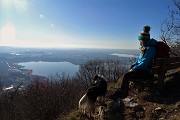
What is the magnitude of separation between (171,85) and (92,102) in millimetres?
2655

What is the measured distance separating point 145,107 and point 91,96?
1594 millimetres

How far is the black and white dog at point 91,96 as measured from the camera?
7707 millimetres

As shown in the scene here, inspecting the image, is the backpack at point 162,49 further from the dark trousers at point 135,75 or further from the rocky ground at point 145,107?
the rocky ground at point 145,107

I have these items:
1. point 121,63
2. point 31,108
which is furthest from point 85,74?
point 31,108

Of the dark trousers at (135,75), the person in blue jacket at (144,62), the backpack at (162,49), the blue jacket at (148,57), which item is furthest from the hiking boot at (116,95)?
the backpack at (162,49)

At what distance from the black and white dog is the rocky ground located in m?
0.26

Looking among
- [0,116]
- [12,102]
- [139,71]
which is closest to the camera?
[139,71]

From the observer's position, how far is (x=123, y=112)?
7.18m

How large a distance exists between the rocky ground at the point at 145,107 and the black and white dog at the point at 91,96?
0.26 meters

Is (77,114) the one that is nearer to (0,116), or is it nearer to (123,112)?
(123,112)

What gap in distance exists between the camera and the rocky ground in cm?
657

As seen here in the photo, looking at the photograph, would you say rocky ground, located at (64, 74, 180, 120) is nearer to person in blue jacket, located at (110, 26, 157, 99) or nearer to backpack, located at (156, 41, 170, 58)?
person in blue jacket, located at (110, 26, 157, 99)

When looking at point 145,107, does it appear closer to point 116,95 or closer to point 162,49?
point 116,95

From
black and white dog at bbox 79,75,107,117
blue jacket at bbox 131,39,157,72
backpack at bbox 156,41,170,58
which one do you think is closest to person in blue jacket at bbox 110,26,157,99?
blue jacket at bbox 131,39,157,72
